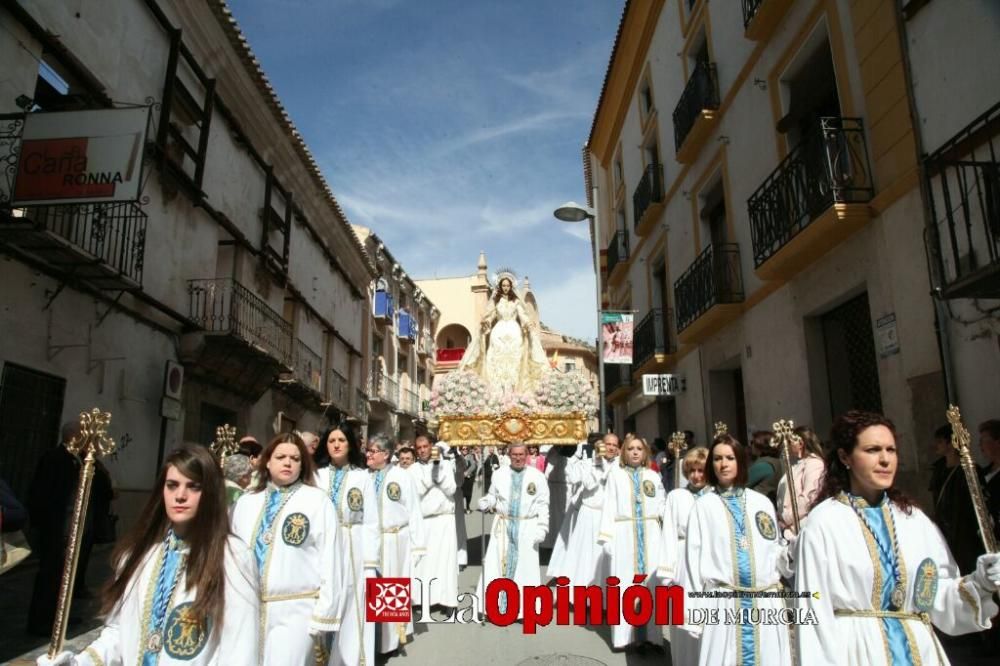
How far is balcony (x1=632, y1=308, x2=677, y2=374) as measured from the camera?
14.7m

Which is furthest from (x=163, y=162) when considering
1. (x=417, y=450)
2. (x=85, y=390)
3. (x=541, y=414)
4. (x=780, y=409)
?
(x=780, y=409)

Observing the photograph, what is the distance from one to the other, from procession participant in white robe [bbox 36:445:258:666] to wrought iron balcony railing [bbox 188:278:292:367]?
10.6m

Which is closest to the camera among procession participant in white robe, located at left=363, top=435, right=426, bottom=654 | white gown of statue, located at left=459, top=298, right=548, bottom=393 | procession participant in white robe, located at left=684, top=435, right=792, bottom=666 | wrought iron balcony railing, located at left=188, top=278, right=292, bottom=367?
procession participant in white robe, located at left=684, top=435, right=792, bottom=666

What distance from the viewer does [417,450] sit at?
→ 25.7ft

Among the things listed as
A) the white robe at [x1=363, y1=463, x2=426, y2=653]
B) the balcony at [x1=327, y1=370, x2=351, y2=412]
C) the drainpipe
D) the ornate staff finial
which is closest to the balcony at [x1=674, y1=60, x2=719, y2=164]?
the drainpipe

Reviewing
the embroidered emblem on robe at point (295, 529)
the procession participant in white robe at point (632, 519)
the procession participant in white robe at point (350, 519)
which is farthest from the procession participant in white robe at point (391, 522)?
the embroidered emblem on robe at point (295, 529)

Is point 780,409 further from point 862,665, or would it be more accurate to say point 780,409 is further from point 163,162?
point 163,162

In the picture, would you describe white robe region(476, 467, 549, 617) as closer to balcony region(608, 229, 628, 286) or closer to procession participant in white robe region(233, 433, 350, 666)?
procession participant in white robe region(233, 433, 350, 666)

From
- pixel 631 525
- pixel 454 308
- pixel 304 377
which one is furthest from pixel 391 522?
pixel 454 308

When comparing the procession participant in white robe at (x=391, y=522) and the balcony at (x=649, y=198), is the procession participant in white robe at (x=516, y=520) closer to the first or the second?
the procession participant in white robe at (x=391, y=522)

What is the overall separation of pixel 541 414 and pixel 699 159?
6.96 meters

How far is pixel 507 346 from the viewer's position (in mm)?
8672

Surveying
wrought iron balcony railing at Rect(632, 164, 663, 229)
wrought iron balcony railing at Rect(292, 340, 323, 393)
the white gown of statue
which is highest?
wrought iron balcony railing at Rect(632, 164, 663, 229)

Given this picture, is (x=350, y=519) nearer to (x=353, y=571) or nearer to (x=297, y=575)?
(x=353, y=571)
